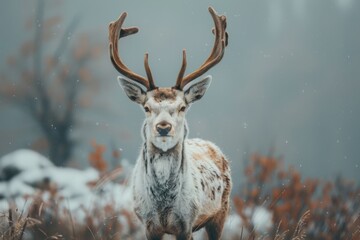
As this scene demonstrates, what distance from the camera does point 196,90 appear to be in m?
4.96

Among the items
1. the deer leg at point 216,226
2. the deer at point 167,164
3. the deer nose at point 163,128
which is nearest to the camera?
the deer nose at point 163,128

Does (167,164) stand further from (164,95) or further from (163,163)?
(164,95)

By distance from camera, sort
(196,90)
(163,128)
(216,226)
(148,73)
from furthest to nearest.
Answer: (216,226) → (196,90) → (148,73) → (163,128)

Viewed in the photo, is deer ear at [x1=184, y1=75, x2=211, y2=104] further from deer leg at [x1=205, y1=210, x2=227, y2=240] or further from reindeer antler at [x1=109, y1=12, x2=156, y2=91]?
deer leg at [x1=205, y1=210, x2=227, y2=240]

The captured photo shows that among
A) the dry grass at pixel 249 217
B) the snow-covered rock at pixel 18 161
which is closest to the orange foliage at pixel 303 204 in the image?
the dry grass at pixel 249 217

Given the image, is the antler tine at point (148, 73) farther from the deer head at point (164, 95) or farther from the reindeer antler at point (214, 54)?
the reindeer antler at point (214, 54)

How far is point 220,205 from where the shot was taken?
5512 mm

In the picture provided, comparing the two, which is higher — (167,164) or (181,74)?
(181,74)

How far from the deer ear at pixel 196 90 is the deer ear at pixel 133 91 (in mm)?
356

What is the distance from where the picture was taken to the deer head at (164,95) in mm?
4566

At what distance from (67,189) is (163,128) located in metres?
1.43

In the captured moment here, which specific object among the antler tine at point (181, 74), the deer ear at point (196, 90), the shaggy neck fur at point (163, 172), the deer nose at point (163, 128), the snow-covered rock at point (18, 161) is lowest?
the snow-covered rock at point (18, 161)

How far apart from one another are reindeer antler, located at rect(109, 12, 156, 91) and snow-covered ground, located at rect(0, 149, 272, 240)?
2.71 feet

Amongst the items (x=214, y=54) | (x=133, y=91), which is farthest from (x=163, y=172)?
(x=214, y=54)
